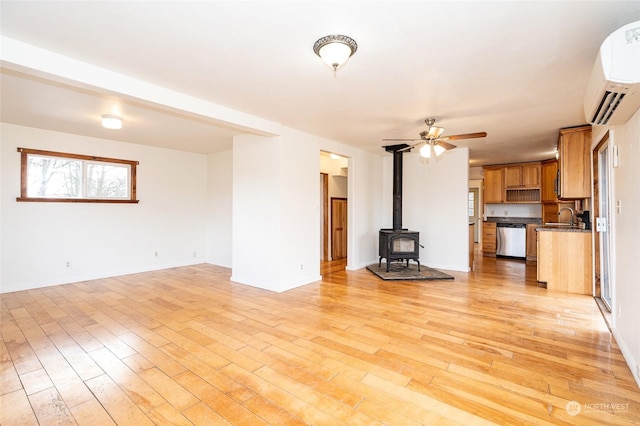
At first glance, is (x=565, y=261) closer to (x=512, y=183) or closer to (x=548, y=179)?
(x=548, y=179)

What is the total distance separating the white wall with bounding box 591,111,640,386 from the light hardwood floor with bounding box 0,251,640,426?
202 millimetres

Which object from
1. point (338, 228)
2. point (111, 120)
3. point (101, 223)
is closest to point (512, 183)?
point (338, 228)

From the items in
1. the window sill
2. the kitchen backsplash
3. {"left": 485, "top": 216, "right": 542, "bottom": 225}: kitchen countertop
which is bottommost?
{"left": 485, "top": 216, "right": 542, "bottom": 225}: kitchen countertop

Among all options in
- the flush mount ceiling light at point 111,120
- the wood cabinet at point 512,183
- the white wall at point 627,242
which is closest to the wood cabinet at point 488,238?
the wood cabinet at point 512,183

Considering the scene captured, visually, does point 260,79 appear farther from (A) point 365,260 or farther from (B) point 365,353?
(A) point 365,260

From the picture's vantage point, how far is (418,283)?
4926mm

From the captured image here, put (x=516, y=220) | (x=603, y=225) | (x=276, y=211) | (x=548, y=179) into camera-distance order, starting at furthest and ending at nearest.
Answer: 1. (x=516, y=220)
2. (x=548, y=179)
3. (x=276, y=211)
4. (x=603, y=225)

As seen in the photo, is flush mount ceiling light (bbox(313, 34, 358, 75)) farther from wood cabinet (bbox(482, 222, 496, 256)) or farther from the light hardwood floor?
wood cabinet (bbox(482, 222, 496, 256))

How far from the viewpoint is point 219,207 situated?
6.61 meters

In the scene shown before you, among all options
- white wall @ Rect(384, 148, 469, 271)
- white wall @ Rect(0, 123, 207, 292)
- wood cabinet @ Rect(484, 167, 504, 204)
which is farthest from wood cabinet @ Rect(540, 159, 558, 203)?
white wall @ Rect(0, 123, 207, 292)

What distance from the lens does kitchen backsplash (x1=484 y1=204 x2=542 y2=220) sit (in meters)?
7.74

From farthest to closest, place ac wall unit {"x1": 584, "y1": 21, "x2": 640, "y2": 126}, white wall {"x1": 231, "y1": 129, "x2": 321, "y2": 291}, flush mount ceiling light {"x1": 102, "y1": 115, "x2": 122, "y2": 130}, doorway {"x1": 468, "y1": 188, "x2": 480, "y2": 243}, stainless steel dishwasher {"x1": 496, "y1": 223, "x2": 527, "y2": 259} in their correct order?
1. doorway {"x1": 468, "y1": 188, "x2": 480, "y2": 243}
2. stainless steel dishwasher {"x1": 496, "y1": 223, "x2": 527, "y2": 259}
3. white wall {"x1": 231, "y1": 129, "x2": 321, "y2": 291}
4. flush mount ceiling light {"x1": 102, "y1": 115, "x2": 122, "y2": 130}
5. ac wall unit {"x1": 584, "y1": 21, "x2": 640, "y2": 126}

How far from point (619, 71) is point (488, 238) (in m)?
6.80

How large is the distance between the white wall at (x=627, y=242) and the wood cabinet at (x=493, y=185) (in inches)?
202
